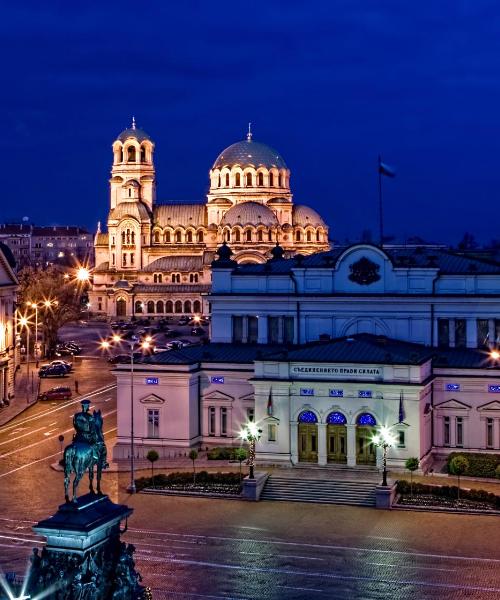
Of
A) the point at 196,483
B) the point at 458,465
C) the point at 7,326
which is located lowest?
the point at 196,483

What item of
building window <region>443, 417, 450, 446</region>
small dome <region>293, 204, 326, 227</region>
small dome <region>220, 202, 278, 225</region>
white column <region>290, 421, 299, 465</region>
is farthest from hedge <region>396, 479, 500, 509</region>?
small dome <region>293, 204, 326, 227</region>

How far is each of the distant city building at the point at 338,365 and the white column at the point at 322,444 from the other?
0.06 metres

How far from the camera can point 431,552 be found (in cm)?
3881

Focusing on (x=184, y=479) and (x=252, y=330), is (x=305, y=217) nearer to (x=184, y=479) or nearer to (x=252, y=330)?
(x=252, y=330)

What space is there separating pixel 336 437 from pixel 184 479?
27.5 ft

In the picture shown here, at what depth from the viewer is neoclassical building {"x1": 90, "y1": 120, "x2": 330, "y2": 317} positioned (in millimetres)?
154125

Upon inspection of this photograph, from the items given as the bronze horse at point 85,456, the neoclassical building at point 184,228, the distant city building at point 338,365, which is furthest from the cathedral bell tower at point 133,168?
the bronze horse at point 85,456

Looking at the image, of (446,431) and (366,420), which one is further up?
(366,420)

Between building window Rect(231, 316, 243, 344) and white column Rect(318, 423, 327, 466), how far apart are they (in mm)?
11950

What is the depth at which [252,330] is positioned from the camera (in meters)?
65.0

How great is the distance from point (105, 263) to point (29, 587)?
141 m

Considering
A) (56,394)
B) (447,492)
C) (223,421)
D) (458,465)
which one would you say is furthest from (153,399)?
(56,394)

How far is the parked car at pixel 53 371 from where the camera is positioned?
3583 inches

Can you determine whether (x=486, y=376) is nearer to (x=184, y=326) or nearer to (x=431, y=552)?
(x=431, y=552)
